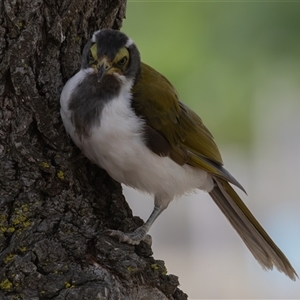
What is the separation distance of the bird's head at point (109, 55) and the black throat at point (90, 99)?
3 cm

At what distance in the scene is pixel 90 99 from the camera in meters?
2.96

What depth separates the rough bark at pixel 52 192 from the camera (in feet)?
8.43

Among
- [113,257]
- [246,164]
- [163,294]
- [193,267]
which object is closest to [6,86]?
[113,257]

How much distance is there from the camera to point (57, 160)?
2.83m

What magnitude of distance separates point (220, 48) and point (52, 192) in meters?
3.48

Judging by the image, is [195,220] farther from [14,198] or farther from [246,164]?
[14,198]

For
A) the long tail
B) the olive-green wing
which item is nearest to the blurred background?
the long tail

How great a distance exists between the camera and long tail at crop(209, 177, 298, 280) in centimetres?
363

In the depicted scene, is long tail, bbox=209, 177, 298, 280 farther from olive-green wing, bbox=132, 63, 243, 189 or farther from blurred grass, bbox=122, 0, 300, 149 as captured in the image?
blurred grass, bbox=122, 0, 300, 149

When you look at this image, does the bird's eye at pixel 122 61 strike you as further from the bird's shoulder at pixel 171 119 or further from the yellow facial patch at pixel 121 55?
the bird's shoulder at pixel 171 119

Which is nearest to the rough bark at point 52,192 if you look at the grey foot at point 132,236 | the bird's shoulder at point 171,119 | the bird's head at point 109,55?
the grey foot at point 132,236

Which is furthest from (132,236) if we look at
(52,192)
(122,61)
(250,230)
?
(250,230)

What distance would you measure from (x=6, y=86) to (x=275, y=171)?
3857 mm

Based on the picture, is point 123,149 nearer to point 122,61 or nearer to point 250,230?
point 122,61
